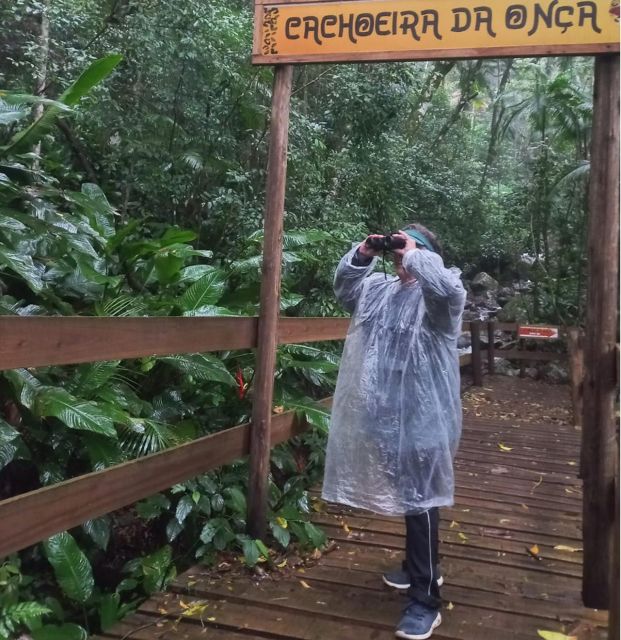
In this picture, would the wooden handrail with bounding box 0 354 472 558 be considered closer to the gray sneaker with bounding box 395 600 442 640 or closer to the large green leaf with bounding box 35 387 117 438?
the large green leaf with bounding box 35 387 117 438

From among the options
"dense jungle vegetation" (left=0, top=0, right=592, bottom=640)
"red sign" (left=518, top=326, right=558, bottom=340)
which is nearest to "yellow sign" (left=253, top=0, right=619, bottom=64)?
"dense jungle vegetation" (left=0, top=0, right=592, bottom=640)

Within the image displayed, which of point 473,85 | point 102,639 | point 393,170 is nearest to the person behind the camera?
point 102,639

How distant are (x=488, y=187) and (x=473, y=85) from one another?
2655 millimetres

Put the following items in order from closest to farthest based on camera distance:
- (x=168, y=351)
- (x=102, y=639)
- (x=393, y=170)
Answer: (x=102, y=639) → (x=168, y=351) → (x=393, y=170)

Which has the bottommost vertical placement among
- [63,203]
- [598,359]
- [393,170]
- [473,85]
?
[598,359]

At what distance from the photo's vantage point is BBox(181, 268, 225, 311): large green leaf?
13.1ft

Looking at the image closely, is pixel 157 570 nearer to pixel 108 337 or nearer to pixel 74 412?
pixel 74 412

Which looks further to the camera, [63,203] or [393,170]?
[393,170]

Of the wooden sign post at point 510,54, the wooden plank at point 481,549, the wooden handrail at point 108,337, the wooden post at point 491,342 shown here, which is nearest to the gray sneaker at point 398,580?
the wooden plank at point 481,549

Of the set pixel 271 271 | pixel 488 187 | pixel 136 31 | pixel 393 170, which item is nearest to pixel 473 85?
pixel 488 187

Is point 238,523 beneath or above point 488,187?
beneath

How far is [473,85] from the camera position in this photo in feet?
56.5

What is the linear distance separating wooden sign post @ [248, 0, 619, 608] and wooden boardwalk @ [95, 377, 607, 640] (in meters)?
0.29

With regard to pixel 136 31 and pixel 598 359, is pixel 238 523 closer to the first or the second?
pixel 598 359
